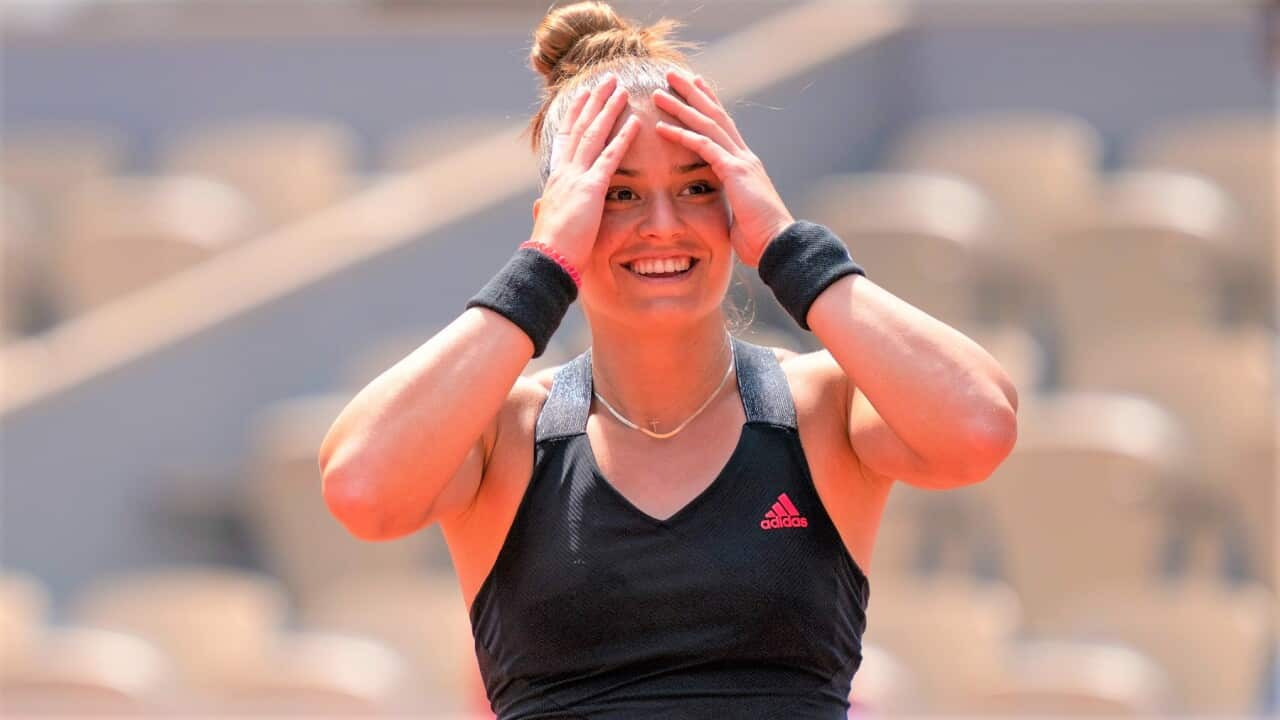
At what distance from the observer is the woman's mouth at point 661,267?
1923 millimetres

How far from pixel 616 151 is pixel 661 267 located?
123mm

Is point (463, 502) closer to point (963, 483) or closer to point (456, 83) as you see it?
point (963, 483)

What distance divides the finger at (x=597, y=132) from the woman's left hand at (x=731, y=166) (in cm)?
4

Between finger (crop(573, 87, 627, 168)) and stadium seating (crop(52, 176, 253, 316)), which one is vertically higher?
stadium seating (crop(52, 176, 253, 316))

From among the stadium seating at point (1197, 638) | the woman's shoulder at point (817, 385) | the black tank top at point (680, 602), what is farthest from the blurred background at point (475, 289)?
the black tank top at point (680, 602)

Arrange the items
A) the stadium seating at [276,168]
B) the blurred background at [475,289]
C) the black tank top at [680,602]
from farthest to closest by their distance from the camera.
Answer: the stadium seating at [276,168] < the blurred background at [475,289] < the black tank top at [680,602]

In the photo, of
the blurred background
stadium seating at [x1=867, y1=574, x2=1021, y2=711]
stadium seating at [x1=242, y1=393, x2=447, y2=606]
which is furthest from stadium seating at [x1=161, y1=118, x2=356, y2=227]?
stadium seating at [x1=867, y1=574, x2=1021, y2=711]

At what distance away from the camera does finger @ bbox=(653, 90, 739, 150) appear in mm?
1926

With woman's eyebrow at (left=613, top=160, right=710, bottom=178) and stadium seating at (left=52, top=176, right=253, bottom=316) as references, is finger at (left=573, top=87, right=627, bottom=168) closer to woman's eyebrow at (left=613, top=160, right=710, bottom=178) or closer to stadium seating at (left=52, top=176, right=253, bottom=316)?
woman's eyebrow at (left=613, top=160, right=710, bottom=178)

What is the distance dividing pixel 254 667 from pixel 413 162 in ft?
9.68

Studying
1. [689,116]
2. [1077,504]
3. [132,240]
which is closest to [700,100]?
[689,116]

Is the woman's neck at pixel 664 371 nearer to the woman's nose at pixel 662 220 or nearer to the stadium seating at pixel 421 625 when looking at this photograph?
the woman's nose at pixel 662 220

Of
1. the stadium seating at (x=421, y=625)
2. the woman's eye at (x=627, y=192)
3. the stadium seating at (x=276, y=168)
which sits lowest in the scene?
the woman's eye at (x=627, y=192)

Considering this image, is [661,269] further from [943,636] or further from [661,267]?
[943,636]
